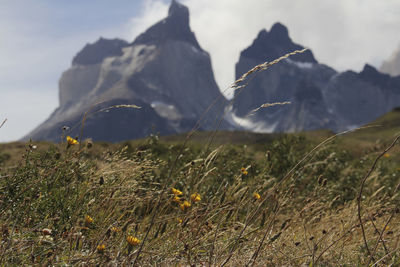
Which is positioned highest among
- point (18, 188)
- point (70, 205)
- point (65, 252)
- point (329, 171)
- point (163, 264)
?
point (18, 188)

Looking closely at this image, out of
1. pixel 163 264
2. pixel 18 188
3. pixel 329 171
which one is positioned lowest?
pixel 329 171

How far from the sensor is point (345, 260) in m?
3.43

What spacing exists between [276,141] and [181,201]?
6.99 m

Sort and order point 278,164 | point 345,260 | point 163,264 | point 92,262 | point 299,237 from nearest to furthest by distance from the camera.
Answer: point 92,262, point 163,264, point 345,260, point 299,237, point 278,164

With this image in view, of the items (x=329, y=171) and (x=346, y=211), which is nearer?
(x=346, y=211)

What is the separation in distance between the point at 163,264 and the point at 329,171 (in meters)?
8.10

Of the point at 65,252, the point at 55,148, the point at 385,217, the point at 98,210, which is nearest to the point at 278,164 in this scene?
the point at 385,217

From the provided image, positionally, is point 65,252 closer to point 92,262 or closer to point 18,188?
point 92,262

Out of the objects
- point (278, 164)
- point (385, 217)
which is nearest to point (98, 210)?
point (385, 217)

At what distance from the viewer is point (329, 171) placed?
1009cm

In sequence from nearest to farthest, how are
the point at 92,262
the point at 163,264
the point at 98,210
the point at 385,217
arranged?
the point at 92,262, the point at 163,264, the point at 98,210, the point at 385,217

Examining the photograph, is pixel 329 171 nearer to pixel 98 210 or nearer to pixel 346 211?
pixel 346 211

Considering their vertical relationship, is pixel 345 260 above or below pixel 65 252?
below

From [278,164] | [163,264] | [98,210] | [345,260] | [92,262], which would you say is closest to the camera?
[92,262]
